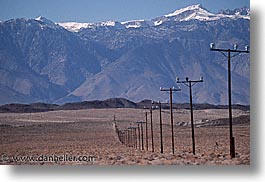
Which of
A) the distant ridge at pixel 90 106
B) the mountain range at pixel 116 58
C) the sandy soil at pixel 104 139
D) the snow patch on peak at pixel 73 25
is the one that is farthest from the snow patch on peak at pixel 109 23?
the sandy soil at pixel 104 139

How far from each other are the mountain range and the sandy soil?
31 cm

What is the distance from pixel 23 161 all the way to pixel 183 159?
1.78 m

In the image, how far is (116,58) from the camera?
963 cm

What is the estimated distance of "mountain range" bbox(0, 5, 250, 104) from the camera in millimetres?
9000

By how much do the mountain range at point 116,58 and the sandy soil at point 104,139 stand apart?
1.03 feet

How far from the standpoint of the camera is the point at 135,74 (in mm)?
9695

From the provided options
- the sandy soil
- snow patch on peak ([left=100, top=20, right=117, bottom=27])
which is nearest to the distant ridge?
the sandy soil

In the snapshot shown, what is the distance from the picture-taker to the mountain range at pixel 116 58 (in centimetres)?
900

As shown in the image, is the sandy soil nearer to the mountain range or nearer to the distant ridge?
the distant ridge

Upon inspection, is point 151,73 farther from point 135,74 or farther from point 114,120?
point 114,120

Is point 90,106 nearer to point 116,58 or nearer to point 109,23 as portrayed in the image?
point 116,58

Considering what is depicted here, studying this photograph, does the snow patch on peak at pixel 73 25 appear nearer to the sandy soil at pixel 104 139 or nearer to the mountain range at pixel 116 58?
the mountain range at pixel 116 58

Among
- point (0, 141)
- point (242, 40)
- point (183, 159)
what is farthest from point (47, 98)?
point (242, 40)

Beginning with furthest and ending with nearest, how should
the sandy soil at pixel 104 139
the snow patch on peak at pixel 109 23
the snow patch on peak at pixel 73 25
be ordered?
the snow patch on peak at pixel 73 25, the snow patch on peak at pixel 109 23, the sandy soil at pixel 104 139
